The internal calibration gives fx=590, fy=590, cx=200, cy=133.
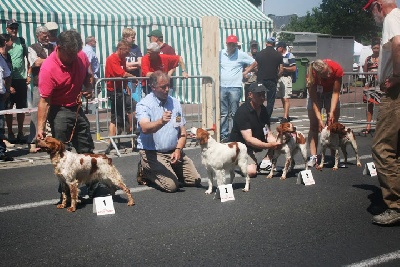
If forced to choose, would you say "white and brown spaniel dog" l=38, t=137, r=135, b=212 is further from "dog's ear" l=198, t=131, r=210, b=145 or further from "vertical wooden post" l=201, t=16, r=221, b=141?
"vertical wooden post" l=201, t=16, r=221, b=141

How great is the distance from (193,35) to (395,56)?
45.8 ft

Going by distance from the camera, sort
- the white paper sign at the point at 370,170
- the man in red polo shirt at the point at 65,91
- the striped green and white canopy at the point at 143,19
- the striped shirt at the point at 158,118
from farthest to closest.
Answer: the striped green and white canopy at the point at 143,19 < the white paper sign at the point at 370,170 < the striped shirt at the point at 158,118 < the man in red polo shirt at the point at 65,91

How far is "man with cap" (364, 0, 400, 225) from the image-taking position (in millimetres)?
6199

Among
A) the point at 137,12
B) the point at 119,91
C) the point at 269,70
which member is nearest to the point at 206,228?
the point at 119,91

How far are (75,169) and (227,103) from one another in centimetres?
623

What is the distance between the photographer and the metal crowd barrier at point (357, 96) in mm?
14188

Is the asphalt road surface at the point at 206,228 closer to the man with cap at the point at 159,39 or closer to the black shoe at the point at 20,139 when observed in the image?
the black shoe at the point at 20,139

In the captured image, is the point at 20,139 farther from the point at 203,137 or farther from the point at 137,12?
the point at 137,12

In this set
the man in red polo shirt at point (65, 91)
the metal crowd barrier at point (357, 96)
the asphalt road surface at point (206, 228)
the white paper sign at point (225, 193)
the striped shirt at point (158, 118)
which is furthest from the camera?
the metal crowd barrier at point (357, 96)

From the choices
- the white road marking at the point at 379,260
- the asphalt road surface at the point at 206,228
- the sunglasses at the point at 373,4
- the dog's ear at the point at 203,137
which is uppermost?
the sunglasses at the point at 373,4

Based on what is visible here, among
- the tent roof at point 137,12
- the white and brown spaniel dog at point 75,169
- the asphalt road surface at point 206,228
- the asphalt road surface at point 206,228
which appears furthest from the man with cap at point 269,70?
the white and brown spaniel dog at point 75,169

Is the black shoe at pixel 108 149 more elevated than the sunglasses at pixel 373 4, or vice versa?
the sunglasses at pixel 373 4

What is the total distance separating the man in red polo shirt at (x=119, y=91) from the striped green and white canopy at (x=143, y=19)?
229 cm

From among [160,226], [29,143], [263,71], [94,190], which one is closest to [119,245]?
[160,226]
